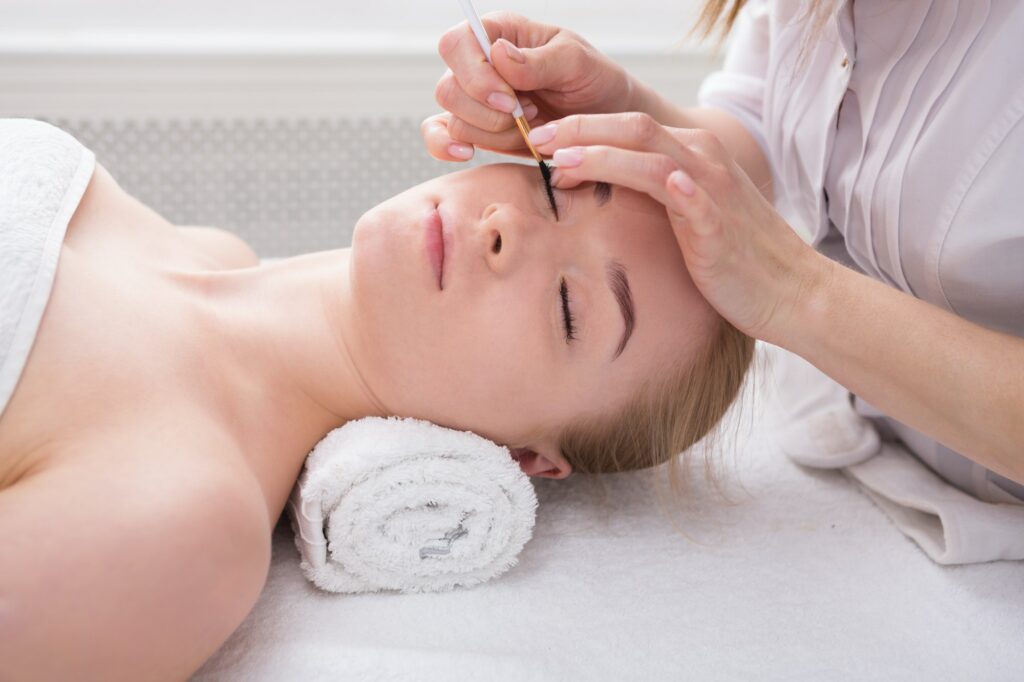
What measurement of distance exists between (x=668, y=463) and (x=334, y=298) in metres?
0.51

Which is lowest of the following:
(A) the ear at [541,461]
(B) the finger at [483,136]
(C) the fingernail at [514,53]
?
(A) the ear at [541,461]

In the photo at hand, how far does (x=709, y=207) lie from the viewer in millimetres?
983

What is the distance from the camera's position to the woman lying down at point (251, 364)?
0.90m

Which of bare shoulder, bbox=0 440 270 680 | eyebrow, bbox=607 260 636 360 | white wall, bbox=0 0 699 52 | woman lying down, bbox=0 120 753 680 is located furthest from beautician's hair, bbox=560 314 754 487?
white wall, bbox=0 0 699 52

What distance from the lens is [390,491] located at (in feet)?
3.70

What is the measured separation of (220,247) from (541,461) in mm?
650

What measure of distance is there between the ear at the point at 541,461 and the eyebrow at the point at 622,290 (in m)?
0.21

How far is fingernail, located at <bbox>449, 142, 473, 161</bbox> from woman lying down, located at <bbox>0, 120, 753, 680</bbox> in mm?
28

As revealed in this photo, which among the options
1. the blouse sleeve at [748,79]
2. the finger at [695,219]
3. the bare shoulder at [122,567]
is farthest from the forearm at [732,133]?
the bare shoulder at [122,567]

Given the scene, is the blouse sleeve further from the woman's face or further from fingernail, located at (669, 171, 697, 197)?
fingernail, located at (669, 171, 697, 197)

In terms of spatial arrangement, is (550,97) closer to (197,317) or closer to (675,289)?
(675,289)

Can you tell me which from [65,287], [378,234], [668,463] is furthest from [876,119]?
[65,287]

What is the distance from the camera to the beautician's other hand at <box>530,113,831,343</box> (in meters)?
0.99

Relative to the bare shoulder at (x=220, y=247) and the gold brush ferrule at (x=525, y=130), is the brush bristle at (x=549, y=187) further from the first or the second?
the bare shoulder at (x=220, y=247)
